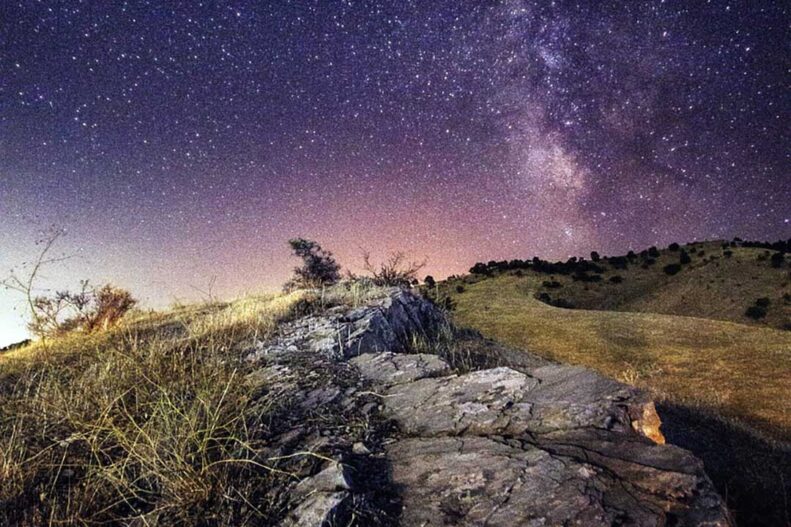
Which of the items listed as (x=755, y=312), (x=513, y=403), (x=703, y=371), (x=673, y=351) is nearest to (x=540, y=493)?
(x=513, y=403)

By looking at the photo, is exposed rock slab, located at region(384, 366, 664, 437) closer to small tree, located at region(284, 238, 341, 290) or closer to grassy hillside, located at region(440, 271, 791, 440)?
grassy hillside, located at region(440, 271, 791, 440)

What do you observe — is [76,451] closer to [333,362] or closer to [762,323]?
[333,362]

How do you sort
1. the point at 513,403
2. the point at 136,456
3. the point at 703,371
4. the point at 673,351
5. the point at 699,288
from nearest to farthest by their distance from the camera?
the point at 136,456
the point at 513,403
the point at 703,371
the point at 673,351
the point at 699,288

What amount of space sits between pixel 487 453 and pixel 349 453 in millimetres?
1057

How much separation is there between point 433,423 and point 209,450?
188 centimetres

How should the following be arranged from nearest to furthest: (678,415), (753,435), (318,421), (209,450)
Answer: (209,450)
(318,421)
(753,435)
(678,415)

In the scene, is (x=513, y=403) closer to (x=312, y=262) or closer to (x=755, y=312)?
(x=312, y=262)

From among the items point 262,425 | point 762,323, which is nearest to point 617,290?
point 762,323

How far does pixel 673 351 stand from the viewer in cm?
1476

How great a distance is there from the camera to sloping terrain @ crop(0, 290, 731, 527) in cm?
245

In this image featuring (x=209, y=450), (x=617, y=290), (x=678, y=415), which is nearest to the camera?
(x=209, y=450)

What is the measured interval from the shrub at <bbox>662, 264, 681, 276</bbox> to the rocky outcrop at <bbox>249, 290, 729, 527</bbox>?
35774 millimetres

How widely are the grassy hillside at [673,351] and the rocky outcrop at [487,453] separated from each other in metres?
6.70

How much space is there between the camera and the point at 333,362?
5820mm
